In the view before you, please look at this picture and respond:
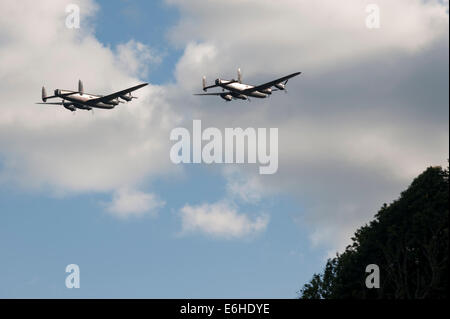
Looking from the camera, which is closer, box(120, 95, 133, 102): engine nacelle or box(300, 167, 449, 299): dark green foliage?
box(300, 167, 449, 299): dark green foliage

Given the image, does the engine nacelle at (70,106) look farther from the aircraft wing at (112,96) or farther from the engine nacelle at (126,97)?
the engine nacelle at (126,97)

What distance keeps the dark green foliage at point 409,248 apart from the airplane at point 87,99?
4453 cm

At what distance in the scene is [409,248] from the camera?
78.2 meters

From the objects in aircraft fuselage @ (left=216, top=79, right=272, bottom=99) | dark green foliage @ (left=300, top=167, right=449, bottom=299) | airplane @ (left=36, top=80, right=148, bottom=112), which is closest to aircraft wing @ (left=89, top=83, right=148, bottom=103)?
airplane @ (left=36, top=80, right=148, bottom=112)

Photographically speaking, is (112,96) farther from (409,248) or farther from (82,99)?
(409,248)

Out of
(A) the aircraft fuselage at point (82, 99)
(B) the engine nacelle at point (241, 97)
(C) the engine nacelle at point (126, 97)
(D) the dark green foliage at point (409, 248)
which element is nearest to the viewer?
(D) the dark green foliage at point (409, 248)

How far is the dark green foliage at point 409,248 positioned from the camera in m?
75.4

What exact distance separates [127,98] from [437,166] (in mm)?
51683

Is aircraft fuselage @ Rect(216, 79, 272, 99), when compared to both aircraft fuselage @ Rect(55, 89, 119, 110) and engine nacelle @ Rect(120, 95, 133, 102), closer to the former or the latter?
engine nacelle @ Rect(120, 95, 133, 102)

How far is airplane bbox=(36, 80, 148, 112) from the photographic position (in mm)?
113438

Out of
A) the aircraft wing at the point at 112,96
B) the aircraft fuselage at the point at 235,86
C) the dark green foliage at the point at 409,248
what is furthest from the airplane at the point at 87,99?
the dark green foliage at the point at 409,248

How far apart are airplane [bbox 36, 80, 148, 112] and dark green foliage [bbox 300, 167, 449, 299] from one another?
44.5 meters

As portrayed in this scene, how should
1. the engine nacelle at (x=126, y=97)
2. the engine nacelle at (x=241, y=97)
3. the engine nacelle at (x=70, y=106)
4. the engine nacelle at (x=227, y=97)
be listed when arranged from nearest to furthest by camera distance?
the engine nacelle at (x=227, y=97) < the engine nacelle at (x=70, y=106) < the engine nacelle at (x=241, y=97) < the engine nacelle at (x=126, y=97)

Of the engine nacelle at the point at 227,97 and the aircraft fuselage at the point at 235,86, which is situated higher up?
the aircraft fuselage at the point at 235,86
